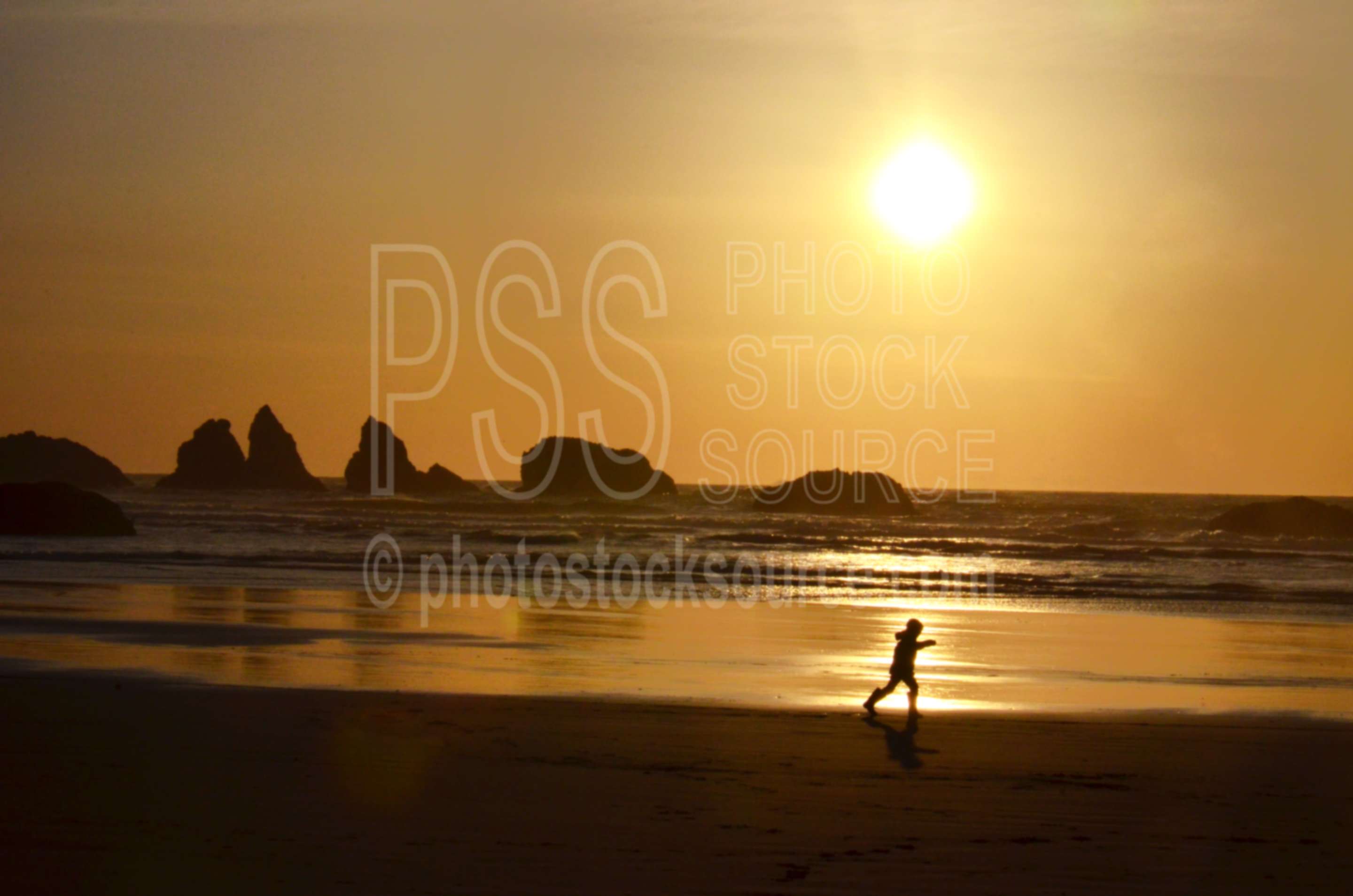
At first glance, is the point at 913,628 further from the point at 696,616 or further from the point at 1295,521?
the point at 1295,521

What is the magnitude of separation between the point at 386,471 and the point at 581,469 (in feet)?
68.9

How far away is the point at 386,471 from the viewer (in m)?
102

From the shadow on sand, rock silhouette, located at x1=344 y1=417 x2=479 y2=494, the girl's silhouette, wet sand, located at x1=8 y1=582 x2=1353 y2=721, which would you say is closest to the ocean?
wet sand, located at x1=8 y1=582 x2=1353 y2=721

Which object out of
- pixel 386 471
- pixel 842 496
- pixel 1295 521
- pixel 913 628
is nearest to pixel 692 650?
pixel 913 628

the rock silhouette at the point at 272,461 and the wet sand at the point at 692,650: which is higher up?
the rock silhouette at the point at 272,461

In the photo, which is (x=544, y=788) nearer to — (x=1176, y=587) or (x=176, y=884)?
(x=176, y=884)

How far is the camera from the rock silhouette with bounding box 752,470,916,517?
78.8 metres

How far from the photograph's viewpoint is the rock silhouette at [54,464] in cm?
10288

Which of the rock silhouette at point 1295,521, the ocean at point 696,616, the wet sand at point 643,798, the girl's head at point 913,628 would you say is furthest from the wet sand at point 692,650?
the rock silhouette at point 1295,521

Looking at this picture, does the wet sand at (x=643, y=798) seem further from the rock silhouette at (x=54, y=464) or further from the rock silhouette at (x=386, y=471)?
the rock silhouette at (x=54, y=464)

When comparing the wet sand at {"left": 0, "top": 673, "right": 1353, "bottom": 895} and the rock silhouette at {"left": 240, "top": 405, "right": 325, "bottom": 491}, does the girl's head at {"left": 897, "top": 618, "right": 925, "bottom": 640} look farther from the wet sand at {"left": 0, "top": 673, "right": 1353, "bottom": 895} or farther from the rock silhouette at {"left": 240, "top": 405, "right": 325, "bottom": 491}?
the rock silhouette at {"left": 240, "top": 405, "right": 325, "bottom": 491}

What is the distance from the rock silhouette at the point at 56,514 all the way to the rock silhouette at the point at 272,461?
61.1 m

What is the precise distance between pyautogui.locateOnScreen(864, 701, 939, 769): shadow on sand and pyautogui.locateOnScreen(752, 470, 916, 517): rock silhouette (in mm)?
65874

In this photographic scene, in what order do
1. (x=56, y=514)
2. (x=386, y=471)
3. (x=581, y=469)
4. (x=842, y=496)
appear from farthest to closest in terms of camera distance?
(x=386, y=471) < (x=581, y=469) < (x=842, y=496) < (x=56, y=514)
